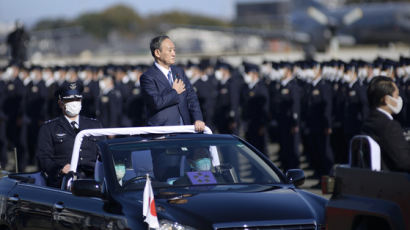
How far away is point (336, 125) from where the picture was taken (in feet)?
56.1

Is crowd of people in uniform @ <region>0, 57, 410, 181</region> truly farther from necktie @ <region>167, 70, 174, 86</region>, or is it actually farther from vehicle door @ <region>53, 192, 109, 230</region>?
vehicle door @ <region>53, 192, 109, 230</region>

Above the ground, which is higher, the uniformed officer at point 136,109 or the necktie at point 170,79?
the necktie at point 170,79

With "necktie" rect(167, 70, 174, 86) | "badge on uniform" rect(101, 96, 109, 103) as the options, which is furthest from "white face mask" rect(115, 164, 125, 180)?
"badge on uniform" rect(101, 96, 109, 103)

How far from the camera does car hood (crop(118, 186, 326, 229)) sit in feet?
21.2

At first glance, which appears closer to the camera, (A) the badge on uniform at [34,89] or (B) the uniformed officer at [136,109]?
(B) the uniformed officer at [136,109]

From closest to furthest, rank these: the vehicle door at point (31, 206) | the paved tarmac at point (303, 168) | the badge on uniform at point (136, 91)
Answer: the vehicle door at point (31, 206), the paved tarmac at point (303, 168), the badge on uniform at point (136, 91)

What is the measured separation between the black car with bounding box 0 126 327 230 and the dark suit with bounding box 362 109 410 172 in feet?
2.13

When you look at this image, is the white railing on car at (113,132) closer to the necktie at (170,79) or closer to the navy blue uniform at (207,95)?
the necktie at (170,79)

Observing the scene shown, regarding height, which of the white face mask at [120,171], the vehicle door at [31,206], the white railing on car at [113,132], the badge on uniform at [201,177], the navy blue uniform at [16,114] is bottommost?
the navy blue uniform at [16,114]

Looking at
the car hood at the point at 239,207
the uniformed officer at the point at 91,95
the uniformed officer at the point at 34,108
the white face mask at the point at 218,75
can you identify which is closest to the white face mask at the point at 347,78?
the white face mask at the point at 218,75

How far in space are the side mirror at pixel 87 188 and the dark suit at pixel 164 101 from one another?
269 centimetres

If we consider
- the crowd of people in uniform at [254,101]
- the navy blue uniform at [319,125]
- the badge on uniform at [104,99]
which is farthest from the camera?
the badge on uniform at [104,99]

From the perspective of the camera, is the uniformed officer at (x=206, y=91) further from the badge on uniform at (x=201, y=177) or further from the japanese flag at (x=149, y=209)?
the japanese flag at (x=149, y=209)

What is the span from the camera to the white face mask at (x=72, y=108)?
9.43 metres
